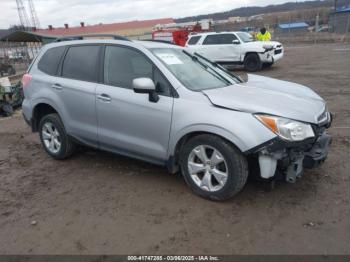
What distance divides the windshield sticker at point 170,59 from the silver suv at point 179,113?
20 millimetres

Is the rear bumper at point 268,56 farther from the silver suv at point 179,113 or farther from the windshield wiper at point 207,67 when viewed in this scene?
the windshield wiper at point 207,67

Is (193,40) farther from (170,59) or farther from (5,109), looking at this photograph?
(170,59)

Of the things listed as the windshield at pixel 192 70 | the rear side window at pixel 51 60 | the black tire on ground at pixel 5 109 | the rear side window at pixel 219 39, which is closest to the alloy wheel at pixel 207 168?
the windshield at pixel 192 70

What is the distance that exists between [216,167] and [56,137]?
275cm

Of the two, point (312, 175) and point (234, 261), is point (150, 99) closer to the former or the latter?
point (234, 261)

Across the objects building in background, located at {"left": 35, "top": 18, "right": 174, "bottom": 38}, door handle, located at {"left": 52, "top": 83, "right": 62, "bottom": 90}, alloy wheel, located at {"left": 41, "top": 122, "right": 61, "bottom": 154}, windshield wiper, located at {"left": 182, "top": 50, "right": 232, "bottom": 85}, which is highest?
windshield wiper, located at {"left": 182, "top": 50, "right": 232, "bottom": 85}

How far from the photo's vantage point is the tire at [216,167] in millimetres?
3629

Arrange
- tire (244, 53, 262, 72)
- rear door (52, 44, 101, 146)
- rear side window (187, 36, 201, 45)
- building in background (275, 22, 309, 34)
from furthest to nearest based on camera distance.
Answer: building in background (275, 22, 309, 34) < rear side window (187, 36, 201, 45) < tire (244, 53, 262, 72) < rear door (52, 44, 101, 146)

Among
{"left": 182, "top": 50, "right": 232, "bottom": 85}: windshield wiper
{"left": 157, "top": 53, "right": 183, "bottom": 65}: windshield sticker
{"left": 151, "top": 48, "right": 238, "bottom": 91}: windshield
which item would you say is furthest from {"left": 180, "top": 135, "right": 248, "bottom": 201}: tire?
{"left": 182, "top": 50, "right": 232, "bottom": 85}: windshield wiper

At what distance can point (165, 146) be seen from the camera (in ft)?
13.4

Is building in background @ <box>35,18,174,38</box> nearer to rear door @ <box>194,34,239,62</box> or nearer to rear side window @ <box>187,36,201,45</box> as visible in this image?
rear side window @ <box>187,36,201,45</box>

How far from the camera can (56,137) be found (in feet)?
17.6

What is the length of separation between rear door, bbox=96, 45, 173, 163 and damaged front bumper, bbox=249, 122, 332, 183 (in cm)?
113

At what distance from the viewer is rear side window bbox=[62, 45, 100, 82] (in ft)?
15.5
